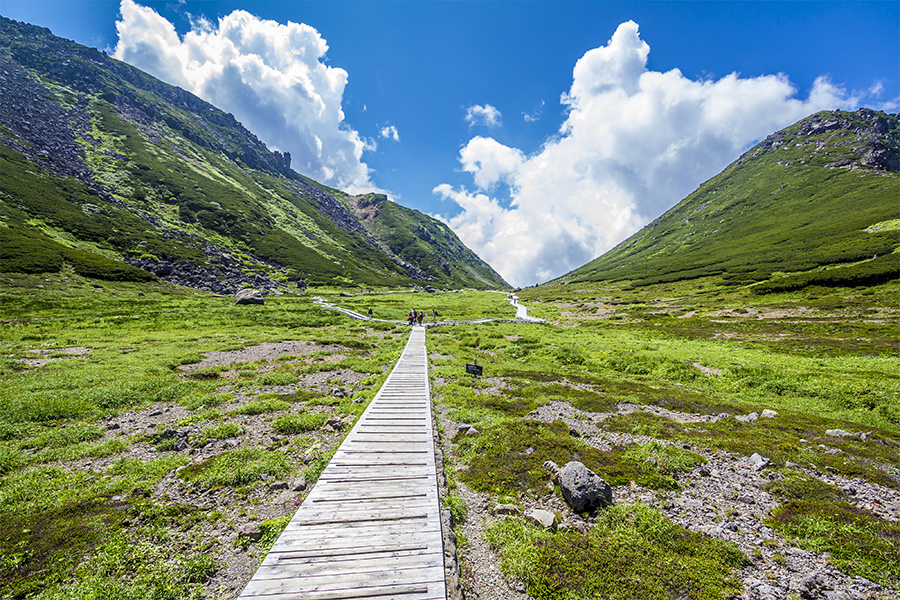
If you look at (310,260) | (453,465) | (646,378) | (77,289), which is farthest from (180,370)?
(310,260)

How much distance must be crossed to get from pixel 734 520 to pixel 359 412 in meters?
14.1

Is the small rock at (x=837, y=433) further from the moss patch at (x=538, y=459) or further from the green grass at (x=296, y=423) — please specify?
the green grass at (x=296, y=423)

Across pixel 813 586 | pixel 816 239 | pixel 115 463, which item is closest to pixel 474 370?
pixel 813 586

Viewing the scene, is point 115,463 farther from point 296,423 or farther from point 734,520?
point 734,520

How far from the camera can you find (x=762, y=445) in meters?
12.8

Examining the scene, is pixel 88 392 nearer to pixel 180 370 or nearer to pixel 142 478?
pixel 180 370

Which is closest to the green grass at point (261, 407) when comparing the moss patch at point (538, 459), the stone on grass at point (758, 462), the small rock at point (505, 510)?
the moss patch at point (538, 459)

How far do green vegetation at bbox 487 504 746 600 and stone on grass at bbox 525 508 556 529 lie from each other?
0.26m

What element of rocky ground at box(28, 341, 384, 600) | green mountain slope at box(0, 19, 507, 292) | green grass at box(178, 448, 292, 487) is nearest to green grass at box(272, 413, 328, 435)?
rocky ground at box(28, 341, 384, 600)

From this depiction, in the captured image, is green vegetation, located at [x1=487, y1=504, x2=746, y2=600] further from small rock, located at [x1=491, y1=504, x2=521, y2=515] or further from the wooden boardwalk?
the wooden boardwalk

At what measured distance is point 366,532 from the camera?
751 cm

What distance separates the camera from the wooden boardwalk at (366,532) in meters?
6.07

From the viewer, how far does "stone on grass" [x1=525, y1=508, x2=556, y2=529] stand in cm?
840

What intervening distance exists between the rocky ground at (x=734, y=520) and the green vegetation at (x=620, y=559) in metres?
0.34
